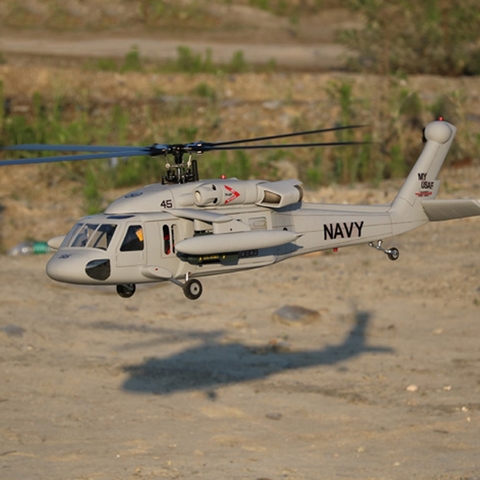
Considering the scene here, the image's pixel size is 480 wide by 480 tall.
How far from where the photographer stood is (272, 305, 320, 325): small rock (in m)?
28.2

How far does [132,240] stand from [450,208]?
206 inches

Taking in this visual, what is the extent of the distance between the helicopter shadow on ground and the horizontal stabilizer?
25.3ft

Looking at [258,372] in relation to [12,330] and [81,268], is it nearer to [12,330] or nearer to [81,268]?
[12,330]

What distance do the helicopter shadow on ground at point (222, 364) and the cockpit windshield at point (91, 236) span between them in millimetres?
9365

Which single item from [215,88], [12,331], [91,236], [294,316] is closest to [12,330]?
[12,331]

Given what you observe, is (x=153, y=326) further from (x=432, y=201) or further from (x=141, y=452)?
(x=432, y=201)

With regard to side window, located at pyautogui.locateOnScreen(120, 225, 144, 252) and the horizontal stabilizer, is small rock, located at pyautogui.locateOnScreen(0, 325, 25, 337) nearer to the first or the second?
the horizontal stabilizer

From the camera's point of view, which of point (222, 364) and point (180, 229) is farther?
point (222, 364)

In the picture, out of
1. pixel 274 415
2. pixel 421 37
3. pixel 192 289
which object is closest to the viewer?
pixel 192 289

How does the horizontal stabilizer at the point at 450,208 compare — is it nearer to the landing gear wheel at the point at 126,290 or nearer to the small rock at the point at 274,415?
the landing gear wheel at the point at 126,290

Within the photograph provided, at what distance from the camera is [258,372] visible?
26.8 m

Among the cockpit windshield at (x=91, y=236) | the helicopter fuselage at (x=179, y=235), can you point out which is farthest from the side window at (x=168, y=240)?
the cockpit windshield at (x=91, y=236)

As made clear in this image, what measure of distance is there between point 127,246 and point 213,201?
52.2 inches

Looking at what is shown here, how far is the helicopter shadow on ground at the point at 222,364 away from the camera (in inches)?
1037
